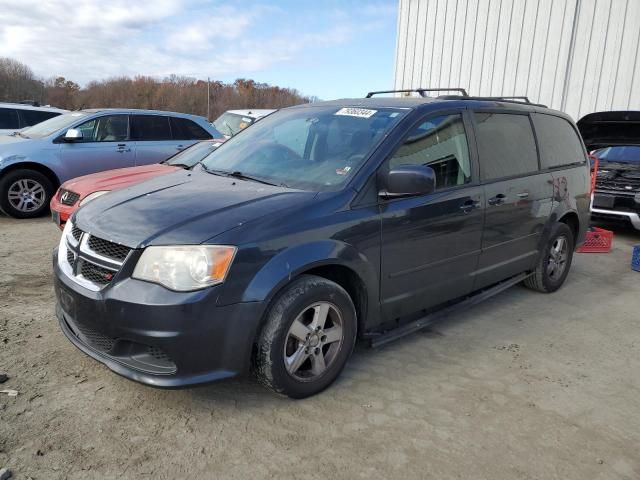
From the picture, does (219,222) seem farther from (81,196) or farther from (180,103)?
(180,103)

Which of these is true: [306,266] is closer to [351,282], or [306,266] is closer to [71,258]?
[351,282]

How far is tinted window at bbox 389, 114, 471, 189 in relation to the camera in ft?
11.1

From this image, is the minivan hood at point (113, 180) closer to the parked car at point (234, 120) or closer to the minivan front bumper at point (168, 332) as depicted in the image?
the minivan front bumper at point (168, 332)

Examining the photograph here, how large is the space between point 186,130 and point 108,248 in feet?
22.0

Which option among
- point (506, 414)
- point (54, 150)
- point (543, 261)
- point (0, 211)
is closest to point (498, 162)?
point (543, 261)

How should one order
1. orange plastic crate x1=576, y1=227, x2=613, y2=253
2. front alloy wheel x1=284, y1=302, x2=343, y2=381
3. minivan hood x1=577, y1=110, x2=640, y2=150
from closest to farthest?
front alloy wheel x1=284, y1=302, x2=343, y2=381
orange plastic crate x1=576, y1=227, x2=613, y2=253
minivan hood x1=577, y1=110, x2=640, y2=150

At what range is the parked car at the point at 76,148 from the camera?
761cm

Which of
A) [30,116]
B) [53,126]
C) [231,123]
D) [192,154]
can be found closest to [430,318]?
[192,154]

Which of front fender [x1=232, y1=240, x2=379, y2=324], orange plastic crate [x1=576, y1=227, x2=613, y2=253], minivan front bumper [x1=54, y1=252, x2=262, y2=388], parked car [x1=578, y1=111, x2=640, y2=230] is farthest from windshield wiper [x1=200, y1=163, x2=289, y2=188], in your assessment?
parked car [x1=578, y1=111, x2=640, y2=230]

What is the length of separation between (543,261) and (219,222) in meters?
3.41

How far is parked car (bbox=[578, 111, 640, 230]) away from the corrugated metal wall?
362cm

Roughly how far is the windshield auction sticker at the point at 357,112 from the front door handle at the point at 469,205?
0.91 meters

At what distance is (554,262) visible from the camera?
506 cm

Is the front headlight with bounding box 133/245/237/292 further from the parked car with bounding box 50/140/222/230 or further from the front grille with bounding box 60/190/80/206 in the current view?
the front grille with bounding box 60/190/80/206
